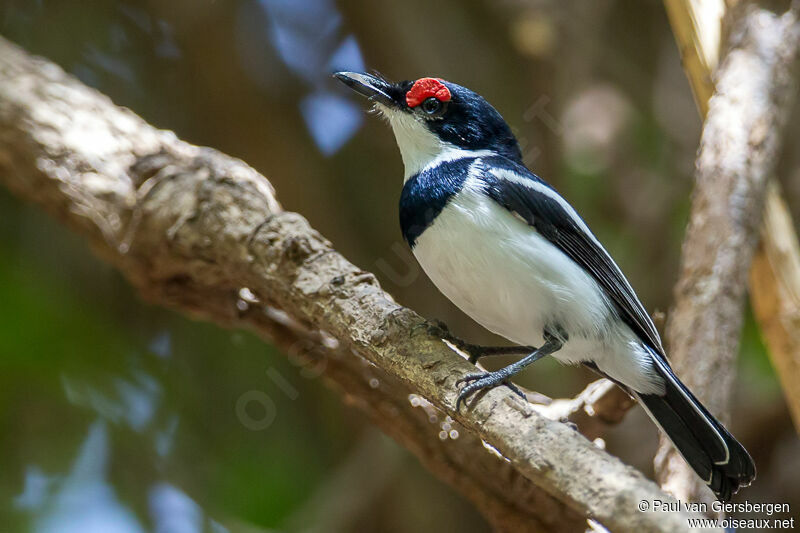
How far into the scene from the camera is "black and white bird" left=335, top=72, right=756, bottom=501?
2721mm

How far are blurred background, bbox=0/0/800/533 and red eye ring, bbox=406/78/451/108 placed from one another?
1.69 m

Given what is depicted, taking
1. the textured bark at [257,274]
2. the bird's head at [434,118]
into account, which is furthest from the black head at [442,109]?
the textured bark at [257,274]

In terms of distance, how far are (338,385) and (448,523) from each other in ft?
5.43

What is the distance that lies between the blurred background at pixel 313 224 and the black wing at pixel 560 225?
1.64 m

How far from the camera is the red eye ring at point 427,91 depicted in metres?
3.19

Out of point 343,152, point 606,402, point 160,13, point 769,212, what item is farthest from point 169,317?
point 769,212

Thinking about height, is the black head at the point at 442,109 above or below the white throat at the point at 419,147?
above

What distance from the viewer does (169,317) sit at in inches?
206

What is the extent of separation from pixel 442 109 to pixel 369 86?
305 mm

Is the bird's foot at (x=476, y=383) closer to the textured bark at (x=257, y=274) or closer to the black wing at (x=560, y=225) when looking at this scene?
the textured bark at (x=257, y=274)

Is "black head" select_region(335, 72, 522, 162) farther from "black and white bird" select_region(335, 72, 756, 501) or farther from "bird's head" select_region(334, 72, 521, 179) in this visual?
"black and white bird" select_region(335, 72, 756, 501)

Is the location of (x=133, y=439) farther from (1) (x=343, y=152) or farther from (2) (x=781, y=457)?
(2) (x=781, y=457)

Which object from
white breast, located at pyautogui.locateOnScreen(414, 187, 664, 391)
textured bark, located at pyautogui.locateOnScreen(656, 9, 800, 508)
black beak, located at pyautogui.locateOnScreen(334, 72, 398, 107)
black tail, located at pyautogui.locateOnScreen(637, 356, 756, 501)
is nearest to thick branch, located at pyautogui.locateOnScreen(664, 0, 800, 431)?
textured bark, located at pyautogui.locateOnScreen(656, 9, 800, 508)

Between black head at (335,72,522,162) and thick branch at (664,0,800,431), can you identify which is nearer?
black head at (335,72,522,162)
